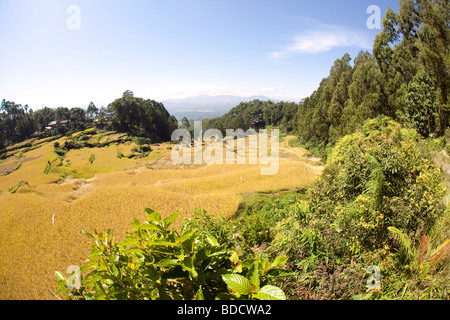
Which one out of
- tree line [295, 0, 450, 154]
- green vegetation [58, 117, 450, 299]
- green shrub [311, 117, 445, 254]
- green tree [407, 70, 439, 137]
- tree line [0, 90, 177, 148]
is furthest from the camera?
tree line [0, 90, 177, 148]

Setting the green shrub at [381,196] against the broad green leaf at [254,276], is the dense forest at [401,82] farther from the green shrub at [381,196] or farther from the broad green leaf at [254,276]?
the broad green leaf at [254,276]

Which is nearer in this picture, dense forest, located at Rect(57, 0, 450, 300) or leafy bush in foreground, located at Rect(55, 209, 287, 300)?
leafy bush in foreground, located at Rect(55, 209, 287, 300)

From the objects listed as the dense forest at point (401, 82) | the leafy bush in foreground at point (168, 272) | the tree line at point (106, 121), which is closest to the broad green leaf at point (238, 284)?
the leafy bush in foreground at point (168, 272)

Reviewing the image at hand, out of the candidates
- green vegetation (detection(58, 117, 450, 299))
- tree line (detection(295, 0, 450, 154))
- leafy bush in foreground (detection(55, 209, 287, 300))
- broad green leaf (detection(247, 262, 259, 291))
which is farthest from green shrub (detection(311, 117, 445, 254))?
tree line (detection(295, 0, 450, 154))

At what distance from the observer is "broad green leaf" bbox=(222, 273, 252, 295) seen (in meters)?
1.55

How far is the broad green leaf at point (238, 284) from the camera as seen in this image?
61.1 inches

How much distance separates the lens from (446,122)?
12.4 meters

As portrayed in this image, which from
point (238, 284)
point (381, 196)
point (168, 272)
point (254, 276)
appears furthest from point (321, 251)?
point (381, 196)

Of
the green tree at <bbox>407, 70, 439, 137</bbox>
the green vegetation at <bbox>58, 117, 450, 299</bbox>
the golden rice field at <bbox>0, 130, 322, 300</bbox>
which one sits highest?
the green tree at <bbox>407, 70, 439, 137</bbox>

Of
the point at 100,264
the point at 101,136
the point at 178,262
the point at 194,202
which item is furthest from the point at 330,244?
the point at 101,136

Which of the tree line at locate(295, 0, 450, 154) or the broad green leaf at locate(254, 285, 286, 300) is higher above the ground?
the tree line at locate(295, 0, 450, 154)

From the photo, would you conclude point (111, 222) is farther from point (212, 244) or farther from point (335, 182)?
point (212, 244)

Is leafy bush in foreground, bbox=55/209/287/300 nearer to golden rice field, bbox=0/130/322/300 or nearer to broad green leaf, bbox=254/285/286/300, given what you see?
broad green leaf, bbox=254/285/286/300
